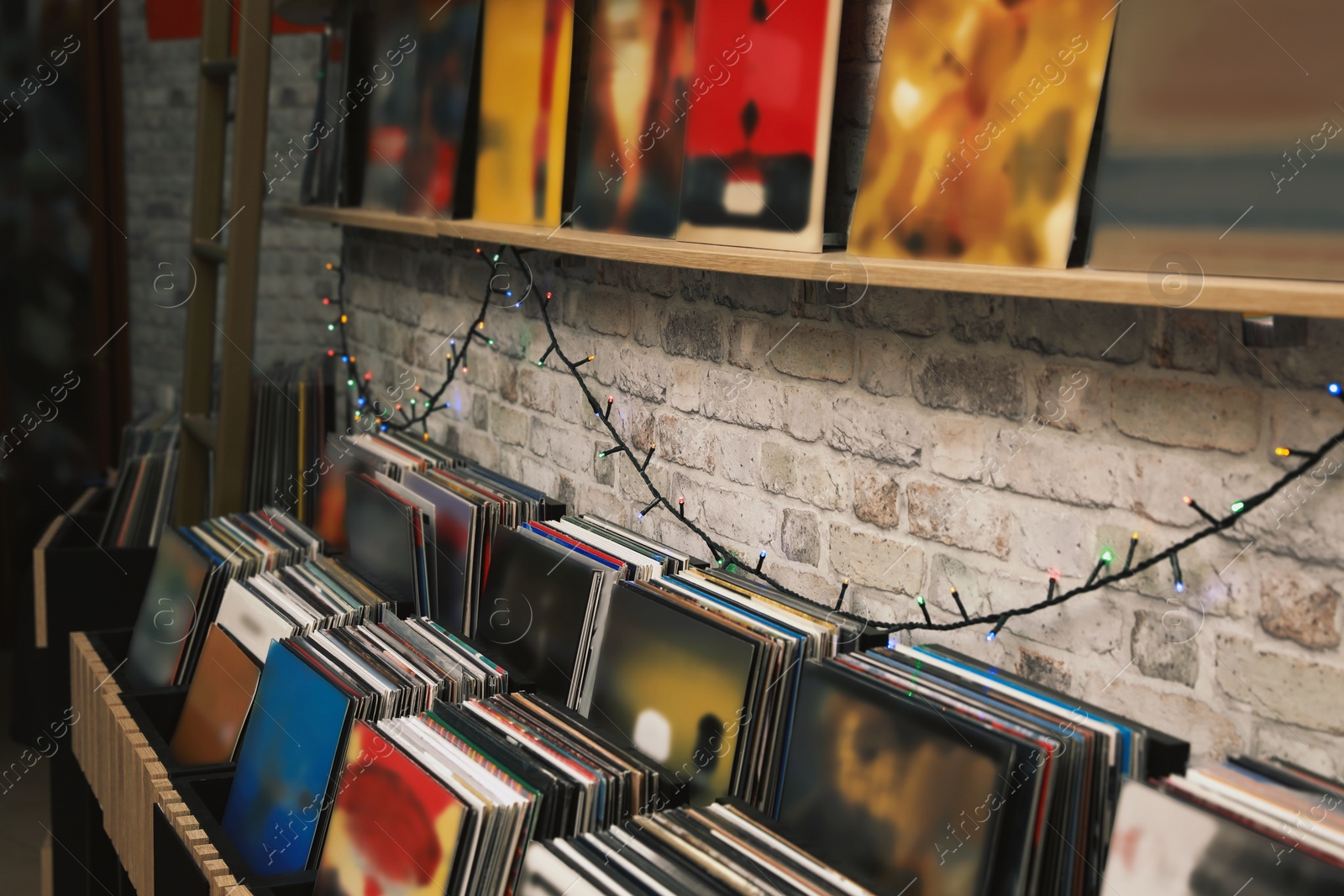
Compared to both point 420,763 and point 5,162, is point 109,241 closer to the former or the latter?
point 5,162

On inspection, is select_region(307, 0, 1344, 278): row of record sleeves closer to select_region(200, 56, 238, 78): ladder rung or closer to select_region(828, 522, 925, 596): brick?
select_region(828, 522, 925, 596): brick

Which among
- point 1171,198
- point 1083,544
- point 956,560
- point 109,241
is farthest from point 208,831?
point 109,241

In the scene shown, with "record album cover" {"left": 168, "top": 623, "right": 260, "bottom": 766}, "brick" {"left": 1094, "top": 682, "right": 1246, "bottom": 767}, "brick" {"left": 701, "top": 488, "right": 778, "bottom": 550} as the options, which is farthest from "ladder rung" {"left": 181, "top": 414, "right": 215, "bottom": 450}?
"brick" {"left": 1094, "top": 682, "right": 1246, "bottom": 767}

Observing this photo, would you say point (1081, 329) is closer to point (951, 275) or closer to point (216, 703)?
point (951, 275)

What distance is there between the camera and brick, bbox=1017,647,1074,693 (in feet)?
4.25

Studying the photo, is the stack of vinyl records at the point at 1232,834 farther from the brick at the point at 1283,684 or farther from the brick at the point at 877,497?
the brick at the point at 877,497

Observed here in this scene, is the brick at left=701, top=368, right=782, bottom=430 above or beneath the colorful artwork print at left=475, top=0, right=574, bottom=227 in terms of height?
beneath

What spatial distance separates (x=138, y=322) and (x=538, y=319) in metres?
2.67

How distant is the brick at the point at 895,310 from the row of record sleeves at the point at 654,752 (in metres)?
0.38

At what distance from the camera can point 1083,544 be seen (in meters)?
1.25

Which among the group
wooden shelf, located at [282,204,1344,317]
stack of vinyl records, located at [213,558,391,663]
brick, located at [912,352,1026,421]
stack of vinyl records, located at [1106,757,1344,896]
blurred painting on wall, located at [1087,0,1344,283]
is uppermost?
blurred painting on wall, located at [1087,0,1344,283]

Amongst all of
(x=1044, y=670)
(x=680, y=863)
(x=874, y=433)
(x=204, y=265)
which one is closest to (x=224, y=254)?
(x=204, y=265)

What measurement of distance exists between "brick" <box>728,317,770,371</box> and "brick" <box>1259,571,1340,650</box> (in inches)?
29.7

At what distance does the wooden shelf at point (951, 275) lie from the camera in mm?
923
